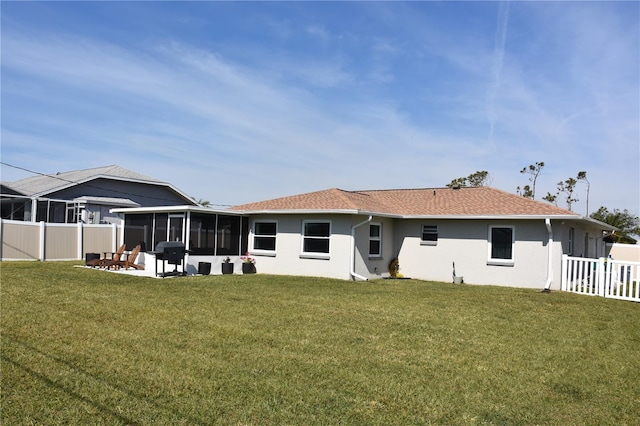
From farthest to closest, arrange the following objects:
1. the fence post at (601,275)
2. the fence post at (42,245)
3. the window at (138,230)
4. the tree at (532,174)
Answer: the tree at (532,174), the fence post at (42,245), the window at (138,230), the fence post at (601,275)

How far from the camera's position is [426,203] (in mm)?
21109

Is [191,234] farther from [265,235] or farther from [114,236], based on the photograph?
[114,236]

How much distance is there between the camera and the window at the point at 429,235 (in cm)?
1975

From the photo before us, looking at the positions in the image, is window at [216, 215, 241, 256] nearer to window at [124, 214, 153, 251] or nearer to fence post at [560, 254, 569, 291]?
window at [124, 214, 153, 251]

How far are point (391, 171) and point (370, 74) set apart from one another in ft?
51.7

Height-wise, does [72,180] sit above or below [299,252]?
above

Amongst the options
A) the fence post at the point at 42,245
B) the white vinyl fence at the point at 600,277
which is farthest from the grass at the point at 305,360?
the fence post at the point at 42,245

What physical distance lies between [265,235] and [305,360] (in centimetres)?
1387

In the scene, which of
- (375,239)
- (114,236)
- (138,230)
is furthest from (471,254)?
(114,236)

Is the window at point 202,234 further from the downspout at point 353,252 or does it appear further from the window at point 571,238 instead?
the window at point 571,238

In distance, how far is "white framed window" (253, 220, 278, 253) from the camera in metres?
20.2

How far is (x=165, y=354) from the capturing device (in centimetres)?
684

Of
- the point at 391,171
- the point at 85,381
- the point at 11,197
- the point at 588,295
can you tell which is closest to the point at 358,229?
the point at 588,295

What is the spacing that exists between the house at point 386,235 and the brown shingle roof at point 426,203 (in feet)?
0.15
